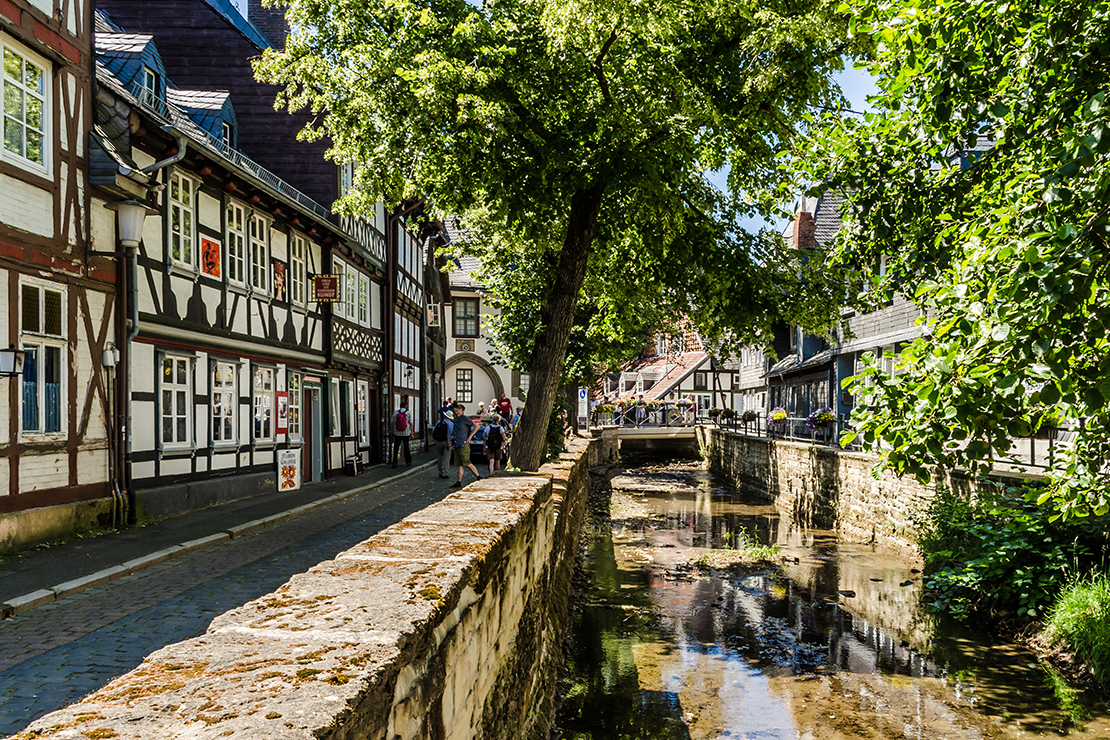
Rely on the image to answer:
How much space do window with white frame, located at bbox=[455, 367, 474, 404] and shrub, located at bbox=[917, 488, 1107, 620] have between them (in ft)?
124

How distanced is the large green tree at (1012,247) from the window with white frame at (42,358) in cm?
938

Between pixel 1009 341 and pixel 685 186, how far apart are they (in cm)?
806

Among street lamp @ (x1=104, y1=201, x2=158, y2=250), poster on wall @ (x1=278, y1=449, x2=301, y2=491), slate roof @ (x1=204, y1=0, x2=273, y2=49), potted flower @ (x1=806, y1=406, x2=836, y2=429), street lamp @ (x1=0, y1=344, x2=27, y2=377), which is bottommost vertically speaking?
poster on wall @ (x1=278, y1=449, x2=301, y2=491)

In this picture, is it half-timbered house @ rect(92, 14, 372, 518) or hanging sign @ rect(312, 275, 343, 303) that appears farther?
hanging sign @ rect(312, 275, 343, 303)

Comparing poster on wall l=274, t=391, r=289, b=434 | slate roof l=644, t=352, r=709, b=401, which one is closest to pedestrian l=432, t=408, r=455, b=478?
poster on wall l=274, t=391, r=289, b=434

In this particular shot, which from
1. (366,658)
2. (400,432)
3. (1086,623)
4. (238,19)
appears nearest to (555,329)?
(1086,623)

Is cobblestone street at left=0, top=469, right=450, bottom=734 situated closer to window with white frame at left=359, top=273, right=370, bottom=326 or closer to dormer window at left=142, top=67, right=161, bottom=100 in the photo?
dormer window at left=142, top=67, right=161, bottom=100

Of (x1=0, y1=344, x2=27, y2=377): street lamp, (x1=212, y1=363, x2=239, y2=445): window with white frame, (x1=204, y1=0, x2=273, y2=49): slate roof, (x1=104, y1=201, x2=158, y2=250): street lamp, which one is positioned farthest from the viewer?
(x1=204, y1=0, x2=273, y2=49): slate roof

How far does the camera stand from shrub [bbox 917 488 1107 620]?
32.6ft

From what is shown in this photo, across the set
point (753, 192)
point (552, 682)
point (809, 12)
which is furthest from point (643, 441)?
point (552, 682)

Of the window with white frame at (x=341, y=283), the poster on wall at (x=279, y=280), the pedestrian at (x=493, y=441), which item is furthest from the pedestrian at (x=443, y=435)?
the poster on wall at (x=279, y=280)

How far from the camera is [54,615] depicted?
8.01m

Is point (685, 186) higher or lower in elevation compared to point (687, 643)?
higher

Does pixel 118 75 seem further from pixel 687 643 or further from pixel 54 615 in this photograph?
pixel 687 643
